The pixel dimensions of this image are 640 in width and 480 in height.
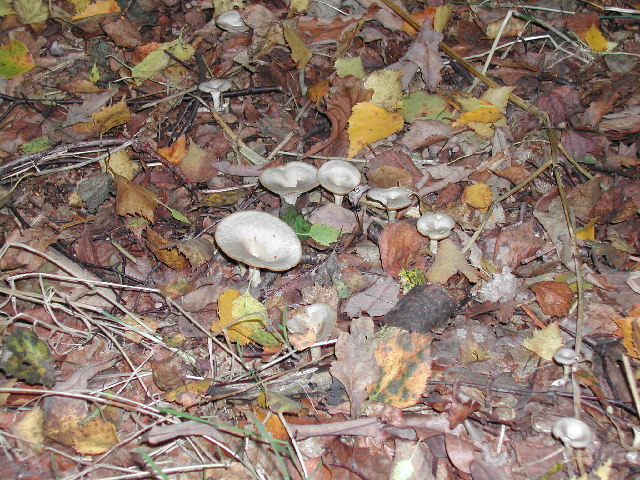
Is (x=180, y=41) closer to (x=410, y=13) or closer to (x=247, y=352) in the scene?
(x=410, y=13)

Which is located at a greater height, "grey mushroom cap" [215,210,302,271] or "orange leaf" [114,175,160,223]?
"grey mushroom cap" [215,210,302,271]

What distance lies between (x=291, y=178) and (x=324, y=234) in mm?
490

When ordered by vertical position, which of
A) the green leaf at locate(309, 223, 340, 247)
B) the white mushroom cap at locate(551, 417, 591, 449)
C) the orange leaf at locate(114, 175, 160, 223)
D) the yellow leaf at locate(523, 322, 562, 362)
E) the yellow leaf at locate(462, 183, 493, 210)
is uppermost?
the yellow leaf at locate(462, 183, 493, 210)

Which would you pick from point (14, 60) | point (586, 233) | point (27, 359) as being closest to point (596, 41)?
point (586, 233)

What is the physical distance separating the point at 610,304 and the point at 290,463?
2.16 m

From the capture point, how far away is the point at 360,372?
2.55m

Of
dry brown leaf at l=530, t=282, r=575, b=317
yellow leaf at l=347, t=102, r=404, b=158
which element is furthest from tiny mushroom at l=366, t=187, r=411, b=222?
dry brown leaf at l=530, t=282, r=575, b=317

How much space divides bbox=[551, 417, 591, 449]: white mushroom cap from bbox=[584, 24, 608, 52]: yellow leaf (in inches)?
144

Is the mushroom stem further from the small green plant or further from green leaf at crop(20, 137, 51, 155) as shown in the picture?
green leaf at crop(20, 137, 51, 155)

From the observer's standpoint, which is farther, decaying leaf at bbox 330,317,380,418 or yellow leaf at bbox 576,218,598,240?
yellow leaf at bbox 576,218,598,240

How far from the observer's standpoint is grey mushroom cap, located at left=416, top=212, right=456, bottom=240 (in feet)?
10.3

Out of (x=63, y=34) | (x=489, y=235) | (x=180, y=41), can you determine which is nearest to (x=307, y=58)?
(x=180, y=41)

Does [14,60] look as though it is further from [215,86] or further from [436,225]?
[436,225]

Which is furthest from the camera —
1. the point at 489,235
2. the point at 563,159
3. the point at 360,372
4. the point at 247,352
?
the point at 563,159
